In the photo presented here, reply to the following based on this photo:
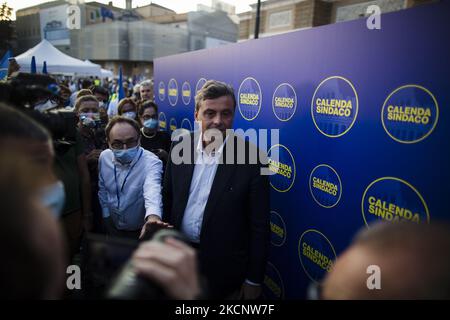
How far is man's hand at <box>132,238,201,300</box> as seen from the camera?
1.94 ft

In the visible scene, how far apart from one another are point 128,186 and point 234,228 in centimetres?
87

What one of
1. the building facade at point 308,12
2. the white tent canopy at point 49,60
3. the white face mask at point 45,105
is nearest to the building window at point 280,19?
the building facade at point 308,12

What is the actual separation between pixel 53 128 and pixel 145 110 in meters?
2.54

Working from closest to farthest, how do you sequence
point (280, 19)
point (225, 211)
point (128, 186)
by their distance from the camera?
point (225, 211)
point (128, 186)
point (280, 19)

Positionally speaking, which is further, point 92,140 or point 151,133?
point 151,133

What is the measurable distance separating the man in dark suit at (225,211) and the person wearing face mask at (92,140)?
1.08 meters

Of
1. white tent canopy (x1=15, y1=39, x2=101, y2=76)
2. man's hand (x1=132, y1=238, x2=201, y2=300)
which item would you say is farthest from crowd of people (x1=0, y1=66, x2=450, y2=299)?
white tent canopy (x1=15, y1=39, x2=101, y2=76)

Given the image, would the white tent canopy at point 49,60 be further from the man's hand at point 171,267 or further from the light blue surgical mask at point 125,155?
the man's hand at point 171,267

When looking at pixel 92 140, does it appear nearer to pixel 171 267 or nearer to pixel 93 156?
pixel 93 156

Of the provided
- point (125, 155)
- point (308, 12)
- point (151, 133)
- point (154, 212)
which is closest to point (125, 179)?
point (125, 155)

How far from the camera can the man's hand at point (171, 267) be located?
0.59 meters

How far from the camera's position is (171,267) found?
604 mm
